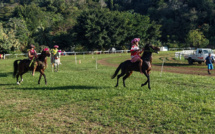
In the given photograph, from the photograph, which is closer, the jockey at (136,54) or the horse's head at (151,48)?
the horse's head at (151,48)

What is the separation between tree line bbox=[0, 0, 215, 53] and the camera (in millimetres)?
57906

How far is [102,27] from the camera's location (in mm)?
59219

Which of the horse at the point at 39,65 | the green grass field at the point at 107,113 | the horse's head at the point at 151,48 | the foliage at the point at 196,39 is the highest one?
the foliage at the point at 196,39

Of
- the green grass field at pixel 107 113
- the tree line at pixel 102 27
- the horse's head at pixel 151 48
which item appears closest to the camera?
the green grass field at pixel 107 113

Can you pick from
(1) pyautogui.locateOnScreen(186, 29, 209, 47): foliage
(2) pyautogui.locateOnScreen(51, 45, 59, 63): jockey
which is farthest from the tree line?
(2) pyautogui.locateOnScreen(51, 45, 59, 63): jockey

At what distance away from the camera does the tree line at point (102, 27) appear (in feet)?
190

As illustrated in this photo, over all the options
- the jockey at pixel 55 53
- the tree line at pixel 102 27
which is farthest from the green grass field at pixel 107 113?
the tree line at pixel 102 27

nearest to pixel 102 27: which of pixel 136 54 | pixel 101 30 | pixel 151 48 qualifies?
pixel 101 30

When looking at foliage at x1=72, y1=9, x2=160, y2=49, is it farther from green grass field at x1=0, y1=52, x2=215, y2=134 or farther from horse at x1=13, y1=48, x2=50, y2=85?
green grass field at x1=0, y1=52, x2=215, y2=134

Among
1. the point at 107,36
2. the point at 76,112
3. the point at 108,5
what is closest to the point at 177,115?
the point at 76,112

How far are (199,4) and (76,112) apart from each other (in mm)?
105717

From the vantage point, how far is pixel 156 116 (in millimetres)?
6711

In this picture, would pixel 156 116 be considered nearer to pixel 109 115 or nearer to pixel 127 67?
pixel 109 115

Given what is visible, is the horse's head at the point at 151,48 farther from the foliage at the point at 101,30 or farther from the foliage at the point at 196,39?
the foliage at the point at 196,39
